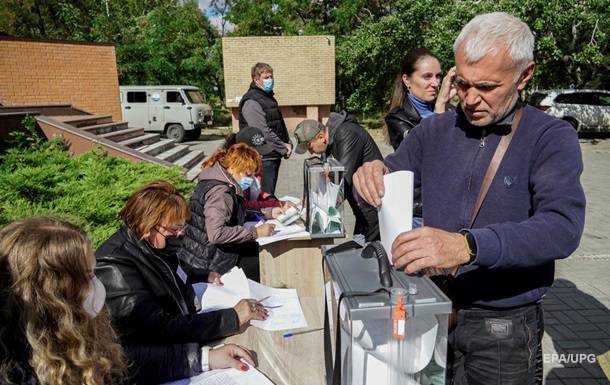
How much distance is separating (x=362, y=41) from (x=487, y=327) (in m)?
19.3

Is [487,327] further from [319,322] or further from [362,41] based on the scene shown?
[362,41]

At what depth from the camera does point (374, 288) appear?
1043 millimetres

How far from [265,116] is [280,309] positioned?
146 inches

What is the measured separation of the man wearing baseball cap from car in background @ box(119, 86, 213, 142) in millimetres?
14210

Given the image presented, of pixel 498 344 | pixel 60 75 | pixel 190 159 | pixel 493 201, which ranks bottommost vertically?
pixel 190 159

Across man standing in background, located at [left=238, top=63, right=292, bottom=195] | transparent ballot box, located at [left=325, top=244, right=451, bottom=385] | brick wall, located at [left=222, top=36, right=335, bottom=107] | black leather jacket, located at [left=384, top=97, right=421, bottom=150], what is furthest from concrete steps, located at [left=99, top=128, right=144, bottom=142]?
transparent ballot box, located at [left=325, top=244, right=451, bottom=385]

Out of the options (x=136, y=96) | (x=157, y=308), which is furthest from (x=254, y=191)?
(x=136, y=96)

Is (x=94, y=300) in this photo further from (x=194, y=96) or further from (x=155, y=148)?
(x=194, y=96)

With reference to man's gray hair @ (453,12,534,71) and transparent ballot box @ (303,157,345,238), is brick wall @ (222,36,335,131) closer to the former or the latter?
transparent ballot box @ (303,157,345,238)

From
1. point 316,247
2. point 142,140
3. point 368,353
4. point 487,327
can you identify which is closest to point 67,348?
point 368,353

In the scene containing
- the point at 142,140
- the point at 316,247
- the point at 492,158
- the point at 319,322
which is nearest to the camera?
the point at 492,158

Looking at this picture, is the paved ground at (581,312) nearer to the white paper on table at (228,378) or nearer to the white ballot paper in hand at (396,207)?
the white paper on table at (228,378)

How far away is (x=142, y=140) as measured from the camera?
1293cm

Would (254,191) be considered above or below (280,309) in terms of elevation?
above
